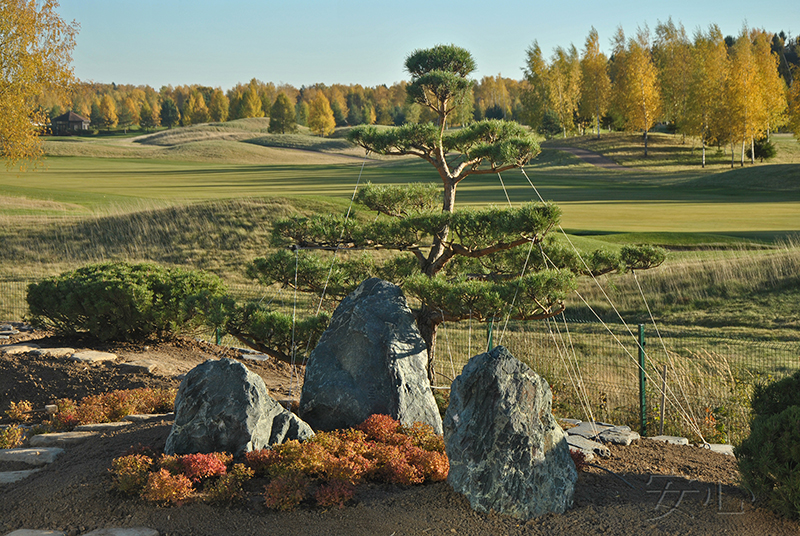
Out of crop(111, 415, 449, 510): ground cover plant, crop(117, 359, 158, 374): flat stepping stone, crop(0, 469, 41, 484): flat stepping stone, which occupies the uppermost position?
crop(111, 415, 449, 510): ground cover plant

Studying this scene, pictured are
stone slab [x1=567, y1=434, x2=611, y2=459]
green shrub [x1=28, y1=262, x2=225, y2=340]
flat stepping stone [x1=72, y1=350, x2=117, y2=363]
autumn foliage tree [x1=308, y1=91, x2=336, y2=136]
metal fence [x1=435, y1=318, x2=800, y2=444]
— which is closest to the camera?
stone slab [x1=567, y1=434, x2=611, y2=459]

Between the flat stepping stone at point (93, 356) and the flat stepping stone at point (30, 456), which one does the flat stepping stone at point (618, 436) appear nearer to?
the flat stepping stone at point (30, 456)

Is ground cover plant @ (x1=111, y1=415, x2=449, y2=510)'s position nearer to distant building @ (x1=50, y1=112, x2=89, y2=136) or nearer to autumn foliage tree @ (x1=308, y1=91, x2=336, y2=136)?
autumn foliage tree @ (x1=308, y1=91, x2=336, y2=136)

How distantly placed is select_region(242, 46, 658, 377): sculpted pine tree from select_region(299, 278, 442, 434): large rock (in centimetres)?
55

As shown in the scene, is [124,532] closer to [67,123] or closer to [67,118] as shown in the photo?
[67,123]

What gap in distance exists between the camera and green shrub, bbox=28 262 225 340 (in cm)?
859

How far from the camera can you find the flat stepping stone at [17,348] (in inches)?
328

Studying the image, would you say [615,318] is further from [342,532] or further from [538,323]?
[342,532]

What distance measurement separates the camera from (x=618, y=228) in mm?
22203

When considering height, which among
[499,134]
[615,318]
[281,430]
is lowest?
[615,318]

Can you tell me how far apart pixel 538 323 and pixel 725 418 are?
523cm

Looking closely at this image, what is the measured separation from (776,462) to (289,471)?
309 centimetres

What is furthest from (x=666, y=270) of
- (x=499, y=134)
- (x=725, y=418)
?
(x=499, y=134)

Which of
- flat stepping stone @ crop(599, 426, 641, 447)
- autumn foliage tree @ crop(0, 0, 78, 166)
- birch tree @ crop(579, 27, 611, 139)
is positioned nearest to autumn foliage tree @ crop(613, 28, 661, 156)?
birch tree @ crop(579, 27, 611, 139)
